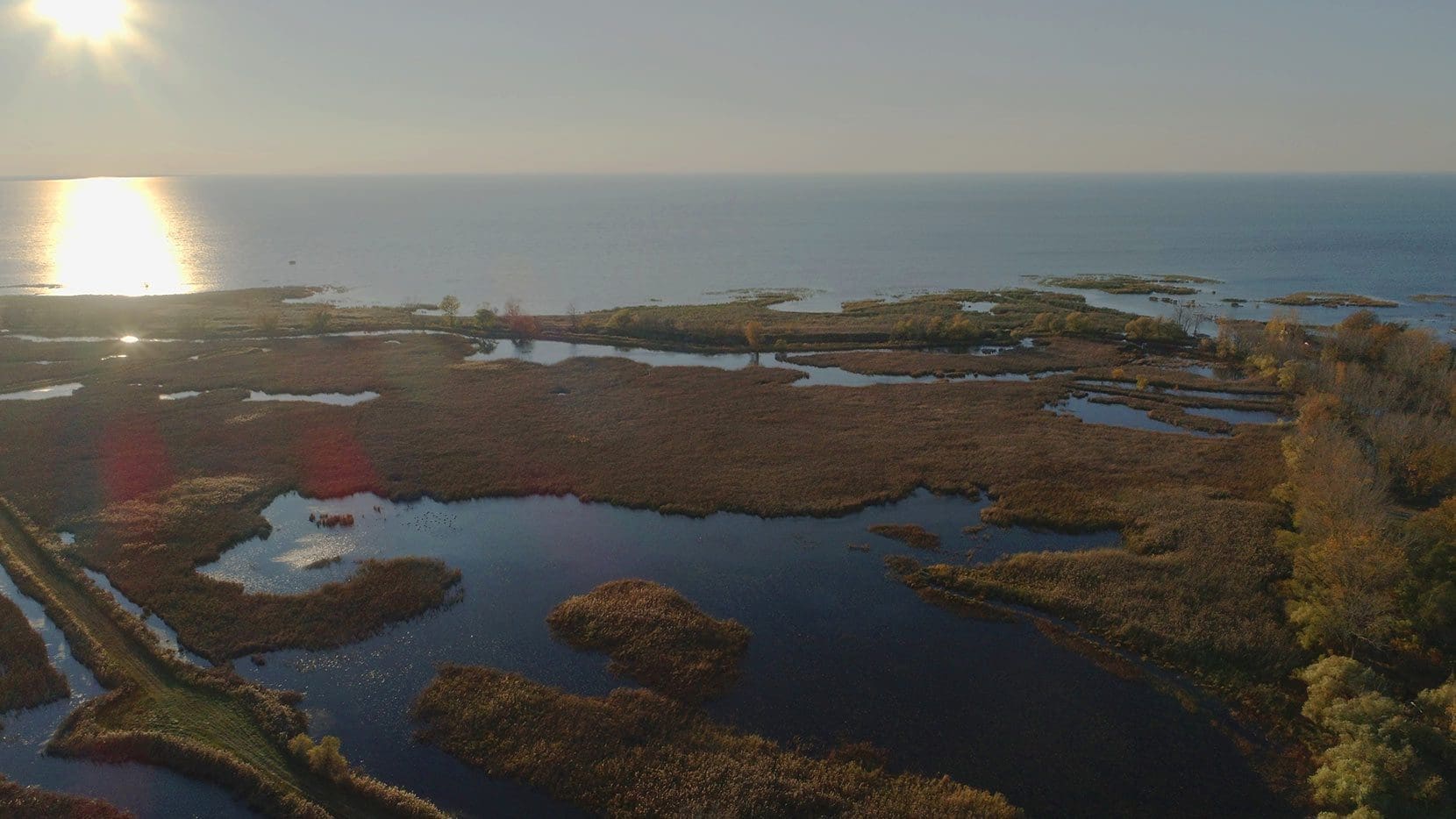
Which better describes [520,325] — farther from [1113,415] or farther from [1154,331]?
[1154,331]

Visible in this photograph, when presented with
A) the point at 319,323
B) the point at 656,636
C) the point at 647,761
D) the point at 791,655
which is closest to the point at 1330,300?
the point at 791,655

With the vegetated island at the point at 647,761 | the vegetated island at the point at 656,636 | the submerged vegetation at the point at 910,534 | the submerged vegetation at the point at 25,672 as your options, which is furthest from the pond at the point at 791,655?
the submerged vegetation at the point at 25,672

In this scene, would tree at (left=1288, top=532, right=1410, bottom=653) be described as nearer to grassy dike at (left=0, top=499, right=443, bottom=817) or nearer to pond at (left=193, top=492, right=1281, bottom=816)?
pond at (left=193, top=492, right=1281, bottom=816)

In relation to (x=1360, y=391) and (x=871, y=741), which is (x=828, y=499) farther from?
(x=1360, y=391)

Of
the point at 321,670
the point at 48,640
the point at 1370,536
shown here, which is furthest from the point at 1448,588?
the point at 48,640

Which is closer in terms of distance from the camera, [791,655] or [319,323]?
[791,655]
